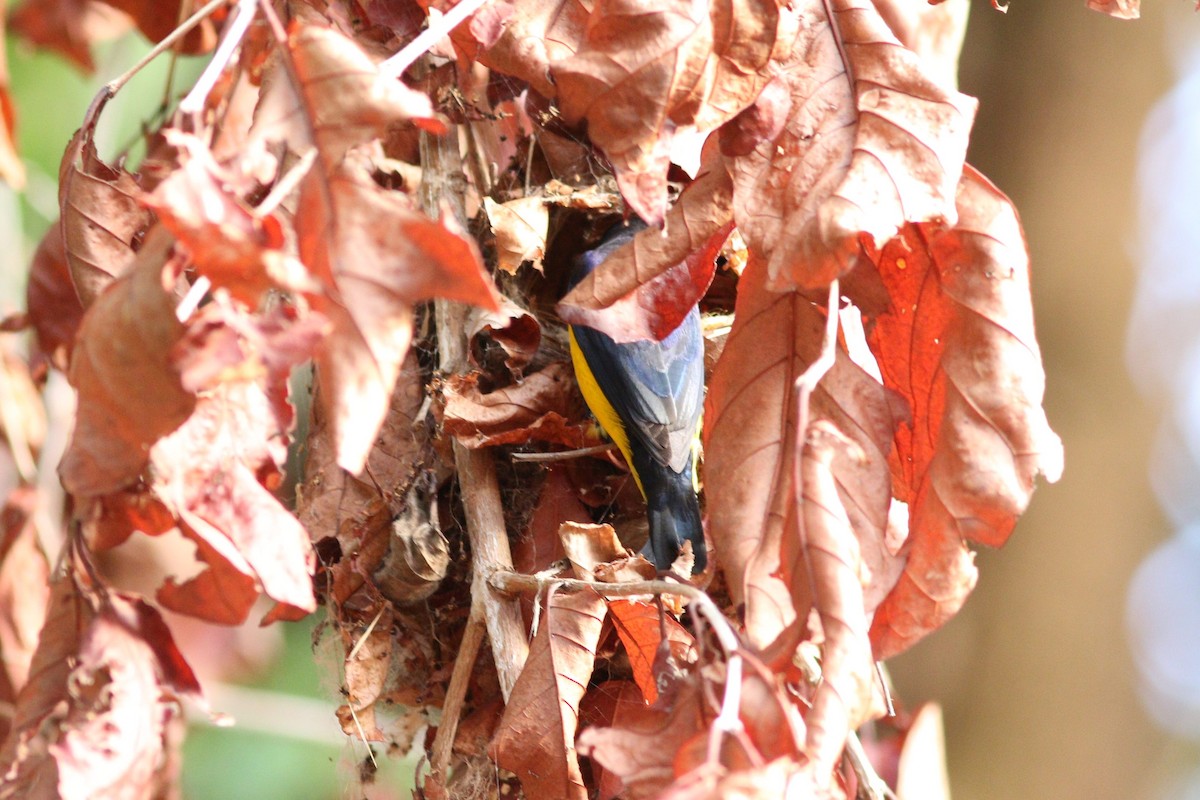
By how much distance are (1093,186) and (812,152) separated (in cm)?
262

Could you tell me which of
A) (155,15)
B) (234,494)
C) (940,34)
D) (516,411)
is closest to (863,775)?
(234,494)

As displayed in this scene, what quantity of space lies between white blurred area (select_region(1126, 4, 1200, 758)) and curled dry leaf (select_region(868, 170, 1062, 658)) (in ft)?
8.22

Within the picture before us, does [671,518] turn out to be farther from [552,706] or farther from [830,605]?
[830,605]

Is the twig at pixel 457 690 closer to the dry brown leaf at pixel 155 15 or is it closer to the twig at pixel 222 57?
the twig at pixel 222 57

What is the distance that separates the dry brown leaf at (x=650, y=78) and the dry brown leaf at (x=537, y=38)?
0.10m

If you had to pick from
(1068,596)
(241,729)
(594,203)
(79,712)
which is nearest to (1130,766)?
(1068,596)

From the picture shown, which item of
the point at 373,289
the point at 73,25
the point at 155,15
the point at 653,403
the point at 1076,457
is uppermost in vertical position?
the point at 373,289

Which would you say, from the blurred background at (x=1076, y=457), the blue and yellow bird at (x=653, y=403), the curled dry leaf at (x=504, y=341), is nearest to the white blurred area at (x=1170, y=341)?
the blurred background at (x=1076, y=457)

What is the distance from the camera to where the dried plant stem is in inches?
59.2

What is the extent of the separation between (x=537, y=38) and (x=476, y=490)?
2.52ft

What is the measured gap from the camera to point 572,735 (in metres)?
1.29

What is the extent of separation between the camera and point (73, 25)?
2459 mm

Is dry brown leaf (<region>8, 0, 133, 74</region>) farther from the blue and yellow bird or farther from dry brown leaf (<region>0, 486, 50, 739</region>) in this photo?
the blue and yellow bird

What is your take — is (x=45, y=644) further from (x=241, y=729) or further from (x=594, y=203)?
(x=241, y=729)
